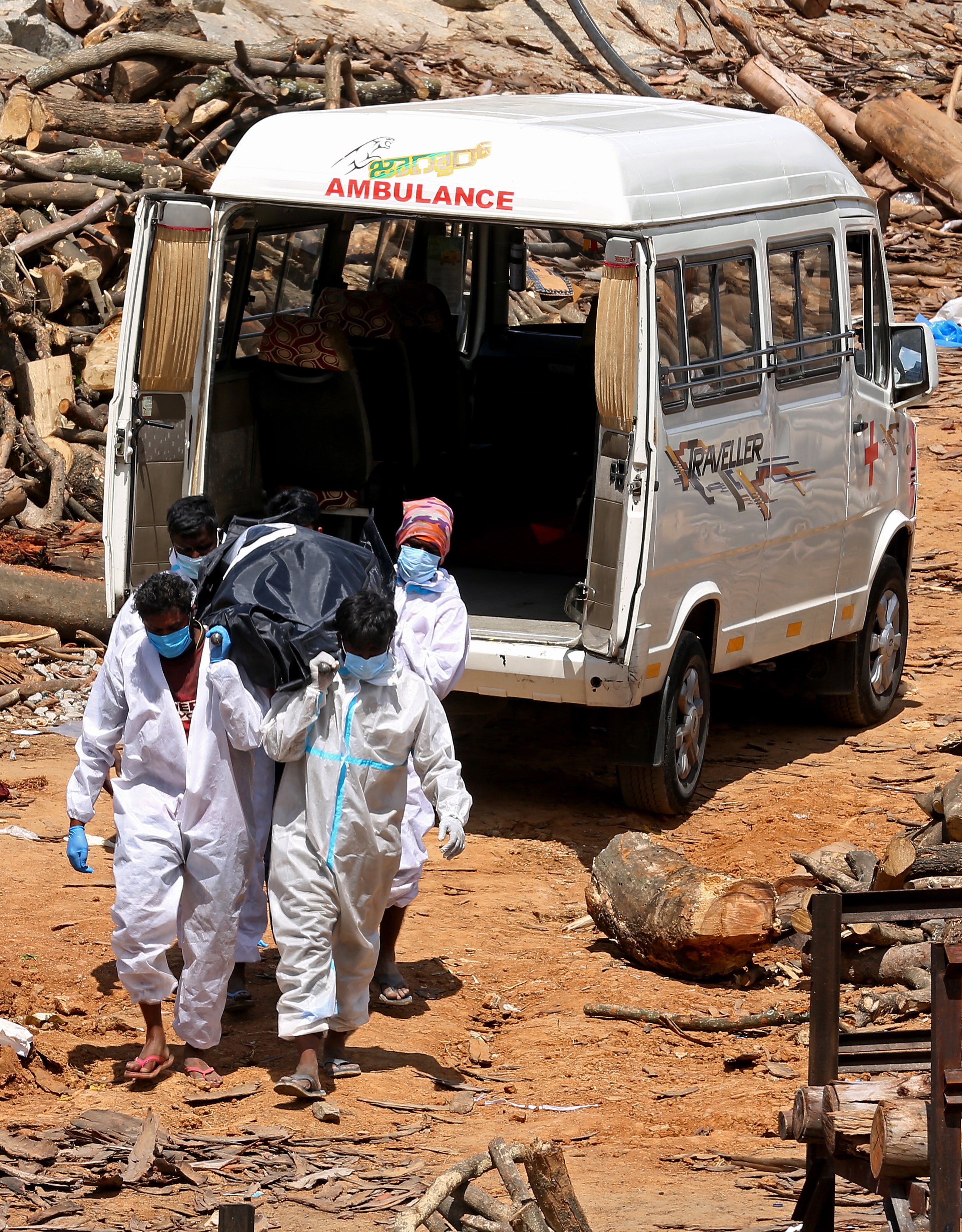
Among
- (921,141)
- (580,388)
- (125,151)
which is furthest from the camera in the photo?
(921,141)

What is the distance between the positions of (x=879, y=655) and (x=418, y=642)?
4569 mm

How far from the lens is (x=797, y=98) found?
72.2 feet

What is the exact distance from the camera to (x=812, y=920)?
3.79 meters

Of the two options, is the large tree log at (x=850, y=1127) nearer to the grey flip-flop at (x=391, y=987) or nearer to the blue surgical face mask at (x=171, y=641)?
the blue surgical face mask at (x=171, y=641)

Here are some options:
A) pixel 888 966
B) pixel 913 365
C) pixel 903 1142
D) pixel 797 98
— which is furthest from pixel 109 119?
pixel 903 1142

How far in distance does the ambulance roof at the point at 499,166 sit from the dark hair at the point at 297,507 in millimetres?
1756

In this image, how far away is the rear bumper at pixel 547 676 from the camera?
24.8ft

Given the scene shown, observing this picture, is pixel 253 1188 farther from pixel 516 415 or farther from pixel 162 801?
pixel 516 415

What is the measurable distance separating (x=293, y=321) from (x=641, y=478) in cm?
234

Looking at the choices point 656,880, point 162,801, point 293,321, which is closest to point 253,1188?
point 162,801

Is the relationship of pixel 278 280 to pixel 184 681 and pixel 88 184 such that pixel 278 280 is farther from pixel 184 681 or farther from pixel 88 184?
pixel 88 184

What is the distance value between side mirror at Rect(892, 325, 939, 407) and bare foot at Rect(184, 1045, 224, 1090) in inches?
229

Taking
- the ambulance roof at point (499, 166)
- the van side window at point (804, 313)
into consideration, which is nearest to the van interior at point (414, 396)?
the ambulance roof at point (499, 166)

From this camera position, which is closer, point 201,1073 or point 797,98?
point 201,1073
